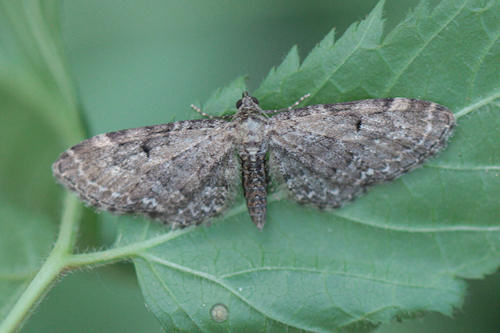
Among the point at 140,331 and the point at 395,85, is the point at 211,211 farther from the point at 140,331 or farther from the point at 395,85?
the point at 140,331

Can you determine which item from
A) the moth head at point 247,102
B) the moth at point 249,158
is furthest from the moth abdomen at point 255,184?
the moth head at point 247,102

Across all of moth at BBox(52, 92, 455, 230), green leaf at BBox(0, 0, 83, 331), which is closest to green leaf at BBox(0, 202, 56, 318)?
green leaf at BBox(0, 0, 83, 331)

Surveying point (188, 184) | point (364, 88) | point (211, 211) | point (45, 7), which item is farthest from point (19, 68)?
point (364, 88)

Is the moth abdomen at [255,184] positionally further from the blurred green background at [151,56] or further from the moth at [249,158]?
the blurred green background at [151,56]

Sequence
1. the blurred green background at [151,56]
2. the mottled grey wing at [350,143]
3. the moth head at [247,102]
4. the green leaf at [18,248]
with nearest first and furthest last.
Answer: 1. the mottled grey wing at [350,143]
2. the moth head at [247,102]
3. the green leaf at [18,248]
4. the blurred green background at [151,56]

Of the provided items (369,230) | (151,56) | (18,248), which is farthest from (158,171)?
(151,56)

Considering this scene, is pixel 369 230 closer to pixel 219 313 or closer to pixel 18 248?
pixel 219 313
